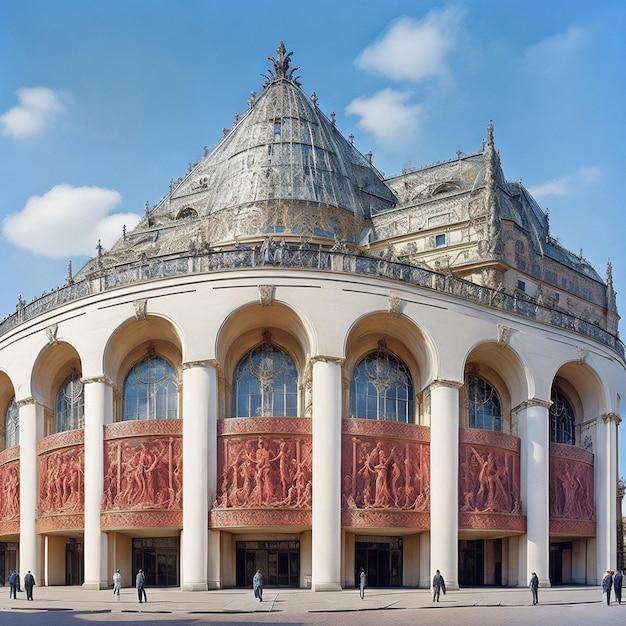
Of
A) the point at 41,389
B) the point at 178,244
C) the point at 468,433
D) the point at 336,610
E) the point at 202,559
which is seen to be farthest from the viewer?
the point at 178,244

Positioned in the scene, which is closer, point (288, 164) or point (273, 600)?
point (273, 600)

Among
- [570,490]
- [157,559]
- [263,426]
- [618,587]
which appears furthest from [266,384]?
[618,587]

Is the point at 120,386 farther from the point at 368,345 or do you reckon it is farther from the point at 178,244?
the point at 178,244

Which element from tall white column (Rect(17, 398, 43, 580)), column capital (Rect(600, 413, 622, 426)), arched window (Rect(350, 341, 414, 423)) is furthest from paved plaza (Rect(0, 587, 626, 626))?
column capital (Rect(600, 413, 622, 426))

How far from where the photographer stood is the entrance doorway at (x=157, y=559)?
42250mm

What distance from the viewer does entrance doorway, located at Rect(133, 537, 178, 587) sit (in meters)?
42.2

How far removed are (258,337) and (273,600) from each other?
489 inches

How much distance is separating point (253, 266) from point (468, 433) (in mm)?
11732

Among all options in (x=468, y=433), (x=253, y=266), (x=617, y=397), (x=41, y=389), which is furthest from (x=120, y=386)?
(x=617, y=397)

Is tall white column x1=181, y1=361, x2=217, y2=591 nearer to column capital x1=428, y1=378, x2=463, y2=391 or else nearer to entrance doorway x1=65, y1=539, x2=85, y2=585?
column capital x1=428, y1=378, x2=463, y2=391

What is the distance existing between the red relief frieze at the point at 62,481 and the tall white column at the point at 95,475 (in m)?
1.07

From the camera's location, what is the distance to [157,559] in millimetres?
42500

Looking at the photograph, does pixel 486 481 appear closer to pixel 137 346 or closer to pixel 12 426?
pixel 137 346

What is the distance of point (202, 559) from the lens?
3781 centimetres
